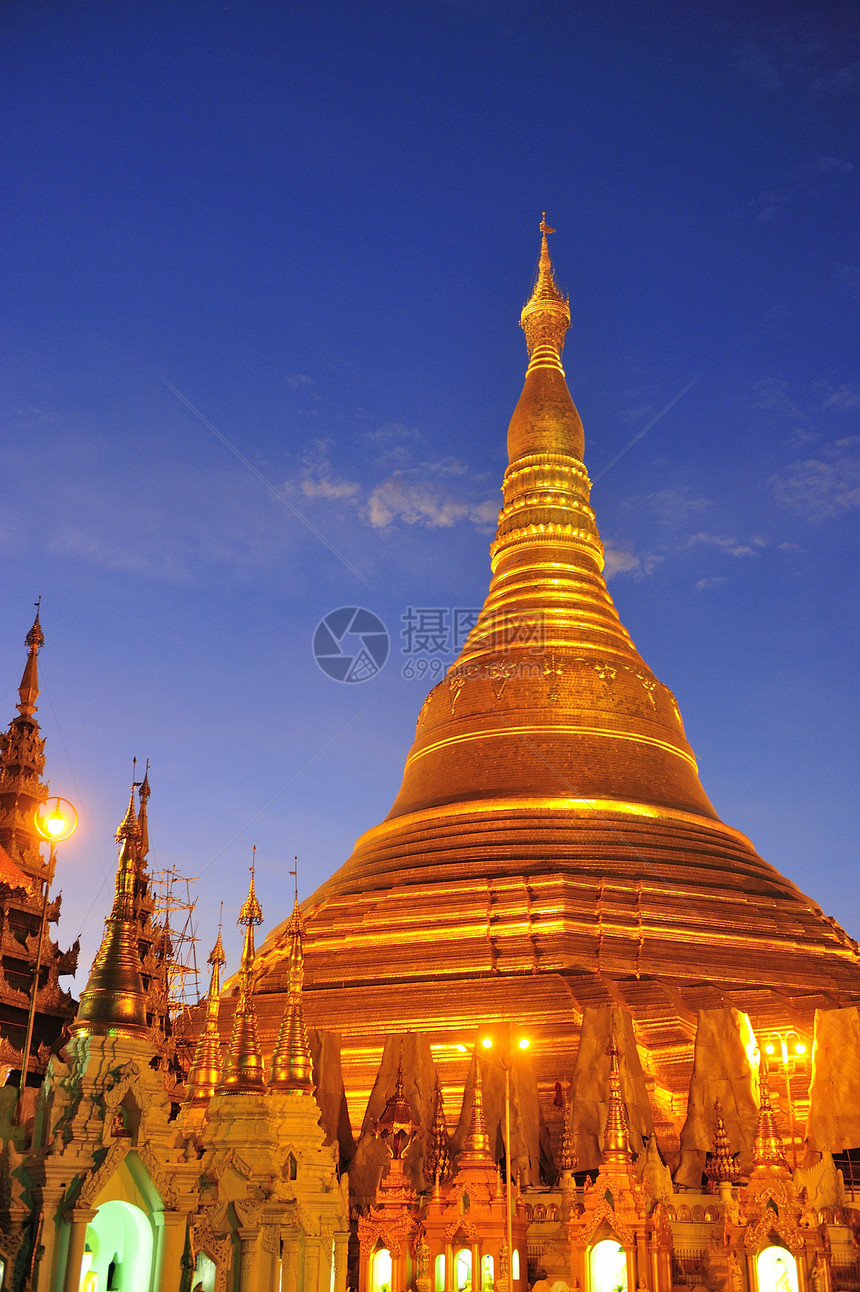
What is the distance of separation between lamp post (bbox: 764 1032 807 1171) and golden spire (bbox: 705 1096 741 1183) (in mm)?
2218

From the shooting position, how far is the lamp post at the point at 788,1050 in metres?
20.8

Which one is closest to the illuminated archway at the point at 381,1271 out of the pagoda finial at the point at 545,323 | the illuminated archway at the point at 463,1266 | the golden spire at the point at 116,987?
the illuminated archway at the point at 463,1266

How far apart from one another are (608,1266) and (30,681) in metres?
20.7

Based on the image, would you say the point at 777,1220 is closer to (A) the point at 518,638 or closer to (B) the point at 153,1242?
(B) the point at 153,1242

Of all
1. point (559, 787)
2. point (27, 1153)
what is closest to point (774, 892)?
point (559, 787)

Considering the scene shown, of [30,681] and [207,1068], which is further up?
[30,681]

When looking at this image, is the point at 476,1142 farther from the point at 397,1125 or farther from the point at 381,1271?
the point at 397,1125

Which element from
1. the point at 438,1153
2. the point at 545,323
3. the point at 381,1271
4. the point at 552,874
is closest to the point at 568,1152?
the point at 438,1153

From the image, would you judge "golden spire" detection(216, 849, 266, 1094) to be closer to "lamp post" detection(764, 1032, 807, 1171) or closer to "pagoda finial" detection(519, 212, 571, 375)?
"lamp post" detection(764, 1032, 807, 1171)

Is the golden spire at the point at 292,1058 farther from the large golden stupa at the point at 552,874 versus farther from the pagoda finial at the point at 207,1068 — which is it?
the large golden stupa at the point at 552,874

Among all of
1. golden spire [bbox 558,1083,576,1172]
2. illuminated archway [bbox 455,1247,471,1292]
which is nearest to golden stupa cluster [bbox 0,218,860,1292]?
illuminated archway [bbox 455,1247,471,1292]

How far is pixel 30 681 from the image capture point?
30.7 metres

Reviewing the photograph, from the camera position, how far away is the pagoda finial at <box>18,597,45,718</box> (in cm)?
3059

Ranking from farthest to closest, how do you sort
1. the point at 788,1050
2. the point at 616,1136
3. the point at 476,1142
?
the point at 788,1050
the point at 476,1142
the point at 616,1136
